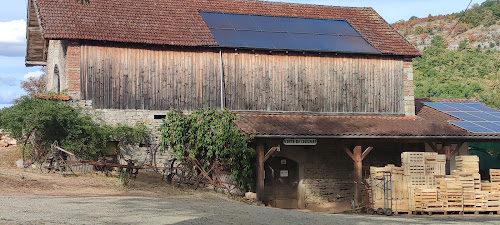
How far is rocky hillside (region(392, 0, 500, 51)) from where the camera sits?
71.0 meters

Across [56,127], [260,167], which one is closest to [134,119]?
[56,127]

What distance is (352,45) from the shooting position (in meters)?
28.0

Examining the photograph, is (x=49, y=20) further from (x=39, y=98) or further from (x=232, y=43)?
(x=232, y=43)

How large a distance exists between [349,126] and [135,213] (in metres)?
12.2

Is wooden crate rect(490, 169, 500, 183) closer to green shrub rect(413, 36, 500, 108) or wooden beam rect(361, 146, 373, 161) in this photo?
wooden beam rect(361, 146, 373, 161)

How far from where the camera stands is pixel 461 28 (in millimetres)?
74312

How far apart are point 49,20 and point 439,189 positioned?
14.6 meters

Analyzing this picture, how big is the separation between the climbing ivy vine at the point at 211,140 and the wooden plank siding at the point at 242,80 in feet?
3.75

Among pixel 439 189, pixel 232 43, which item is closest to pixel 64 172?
pixel 232 43

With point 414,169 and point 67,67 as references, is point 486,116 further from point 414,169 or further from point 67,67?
point 67,67

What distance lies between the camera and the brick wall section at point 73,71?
942 inches

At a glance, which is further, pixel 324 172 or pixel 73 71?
pixel 324 172

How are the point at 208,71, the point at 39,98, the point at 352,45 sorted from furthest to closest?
1. the point at 352,45
2. the point at 208,71
3. the point at 39,98

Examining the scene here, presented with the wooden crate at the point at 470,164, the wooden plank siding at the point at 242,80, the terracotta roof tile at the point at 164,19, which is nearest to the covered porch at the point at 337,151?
the wooden plank siding at the point at 242,80
